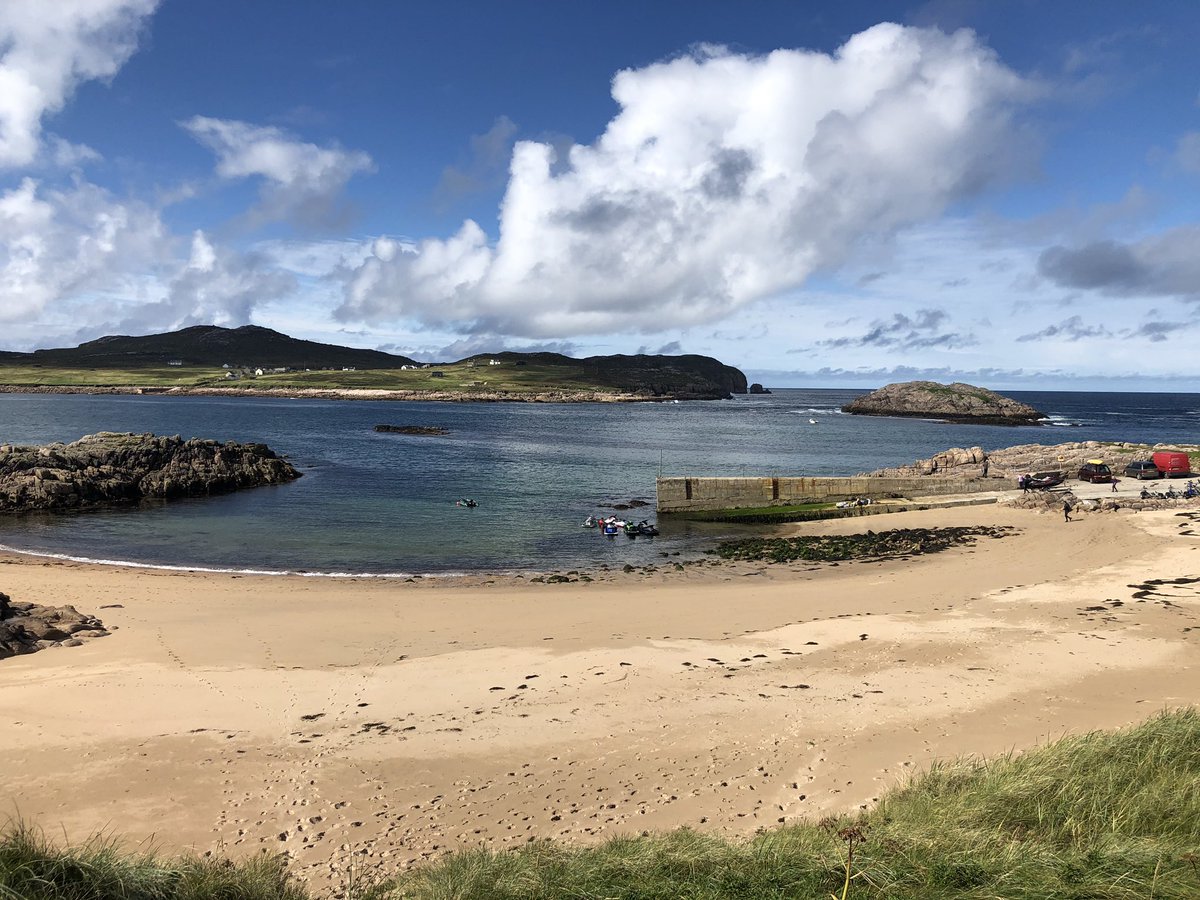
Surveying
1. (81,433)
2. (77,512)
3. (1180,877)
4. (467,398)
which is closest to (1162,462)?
(1180,877)

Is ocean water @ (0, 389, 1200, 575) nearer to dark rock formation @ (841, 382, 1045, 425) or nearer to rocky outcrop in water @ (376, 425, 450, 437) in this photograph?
rocky outcrop in water @ (376, 425, 450, 437)

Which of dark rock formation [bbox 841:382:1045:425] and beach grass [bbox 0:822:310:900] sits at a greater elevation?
dark rock formation [bbox 841:382:1045:425]

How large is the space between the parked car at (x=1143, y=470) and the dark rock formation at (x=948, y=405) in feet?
283

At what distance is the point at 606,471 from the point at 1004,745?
47.6m

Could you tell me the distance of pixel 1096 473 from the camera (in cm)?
4122

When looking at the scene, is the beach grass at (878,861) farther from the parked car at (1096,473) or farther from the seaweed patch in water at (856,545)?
the parked car at (1096,473)

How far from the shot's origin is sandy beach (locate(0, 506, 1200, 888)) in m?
9.32

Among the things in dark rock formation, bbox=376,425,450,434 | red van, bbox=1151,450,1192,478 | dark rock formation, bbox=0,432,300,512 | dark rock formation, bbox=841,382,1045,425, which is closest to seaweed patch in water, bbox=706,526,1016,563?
red van, bbox=1151,450,1192,478

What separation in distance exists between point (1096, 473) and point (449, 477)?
4108 cm

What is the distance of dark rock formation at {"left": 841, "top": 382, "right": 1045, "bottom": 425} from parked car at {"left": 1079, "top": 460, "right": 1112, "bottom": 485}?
88.5 metres

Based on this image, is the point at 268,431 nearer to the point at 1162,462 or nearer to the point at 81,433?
the point at 81,433

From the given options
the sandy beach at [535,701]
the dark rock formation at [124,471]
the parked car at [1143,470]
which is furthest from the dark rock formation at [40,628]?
the parked car at [1143,470]

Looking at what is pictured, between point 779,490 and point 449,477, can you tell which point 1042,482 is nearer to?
point 779,490

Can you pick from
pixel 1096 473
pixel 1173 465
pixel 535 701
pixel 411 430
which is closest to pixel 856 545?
pixel 1096 473
